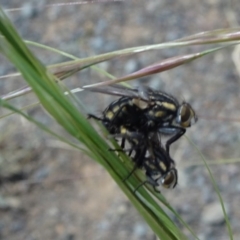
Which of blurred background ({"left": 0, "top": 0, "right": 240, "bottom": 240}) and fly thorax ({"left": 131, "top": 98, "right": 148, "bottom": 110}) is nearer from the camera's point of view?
fly thorax ({"left": 131, "top": 98, "right": 148, "bottom": 110})

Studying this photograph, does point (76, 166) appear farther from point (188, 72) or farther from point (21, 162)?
point (188, 72)

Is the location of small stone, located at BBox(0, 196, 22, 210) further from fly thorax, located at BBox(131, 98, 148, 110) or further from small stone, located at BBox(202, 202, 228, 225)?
fly thorax, located at BBox(131, 98, 148, 110)

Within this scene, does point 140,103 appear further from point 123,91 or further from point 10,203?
point 10,203

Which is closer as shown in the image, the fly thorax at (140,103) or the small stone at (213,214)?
the fly thorax at (140,103)

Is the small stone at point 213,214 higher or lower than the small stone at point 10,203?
lower

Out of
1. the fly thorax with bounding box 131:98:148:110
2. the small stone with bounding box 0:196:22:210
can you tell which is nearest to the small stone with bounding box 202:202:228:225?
the small stone with bounding box 0:196:22:210

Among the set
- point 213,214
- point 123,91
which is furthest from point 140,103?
point 213,214

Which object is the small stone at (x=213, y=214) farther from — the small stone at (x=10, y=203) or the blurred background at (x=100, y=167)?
the small stone at (x=10, y=203)

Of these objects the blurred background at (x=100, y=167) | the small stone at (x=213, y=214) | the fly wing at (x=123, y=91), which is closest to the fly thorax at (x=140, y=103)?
the fly wing at (x=123, y=91)
